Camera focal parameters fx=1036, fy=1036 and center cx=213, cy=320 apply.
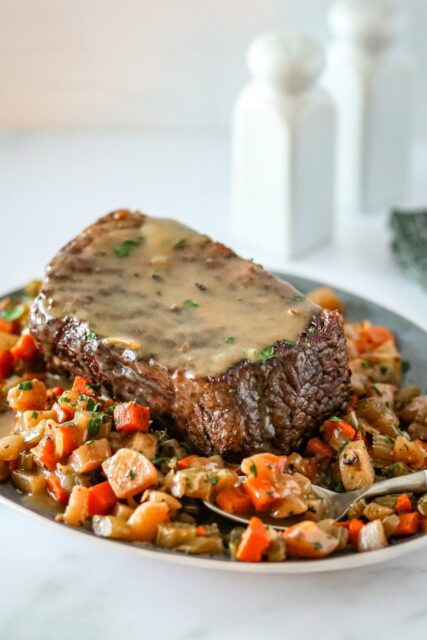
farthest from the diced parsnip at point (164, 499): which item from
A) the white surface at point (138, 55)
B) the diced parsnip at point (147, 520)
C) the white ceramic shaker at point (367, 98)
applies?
the white surface at point (138, 55)

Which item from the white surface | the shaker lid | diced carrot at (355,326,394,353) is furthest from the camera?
the white surface

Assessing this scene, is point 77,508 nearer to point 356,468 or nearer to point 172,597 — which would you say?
point 172,597

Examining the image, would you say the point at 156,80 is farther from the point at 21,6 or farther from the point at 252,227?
the point at 252,227

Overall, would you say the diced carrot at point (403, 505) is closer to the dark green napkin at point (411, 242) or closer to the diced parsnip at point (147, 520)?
the diced parsnip at point (147, 520)

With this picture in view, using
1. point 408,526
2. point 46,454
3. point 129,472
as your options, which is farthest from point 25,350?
point 408,526

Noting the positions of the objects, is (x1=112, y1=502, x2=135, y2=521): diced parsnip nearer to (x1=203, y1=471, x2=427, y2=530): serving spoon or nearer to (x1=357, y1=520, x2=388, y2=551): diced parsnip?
(x1=203, y1=471, x2=427, y2=530): serving spoon

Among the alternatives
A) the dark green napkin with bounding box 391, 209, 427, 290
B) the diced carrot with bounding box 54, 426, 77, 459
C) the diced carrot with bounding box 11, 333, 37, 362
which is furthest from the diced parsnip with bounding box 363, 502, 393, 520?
the dark green napkin with bounding box 391, 209, 427, 290
